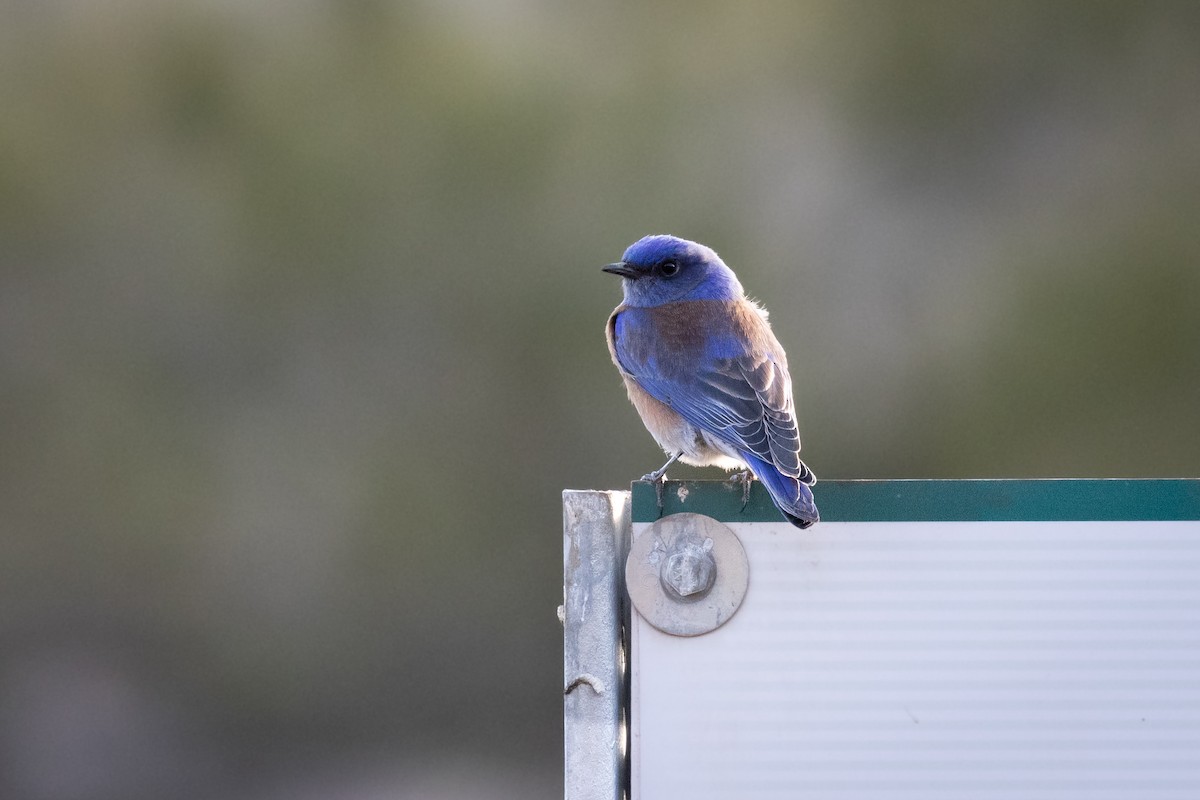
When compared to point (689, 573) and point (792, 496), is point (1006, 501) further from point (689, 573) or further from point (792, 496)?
point (689, 573)

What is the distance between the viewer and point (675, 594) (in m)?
2.11

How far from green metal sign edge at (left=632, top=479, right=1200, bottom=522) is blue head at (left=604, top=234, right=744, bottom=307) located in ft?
6.54

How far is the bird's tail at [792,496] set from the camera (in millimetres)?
2162

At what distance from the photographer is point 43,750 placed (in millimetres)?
6707

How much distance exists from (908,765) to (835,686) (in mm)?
160

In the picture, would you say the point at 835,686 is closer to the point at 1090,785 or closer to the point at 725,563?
the point at 725,563

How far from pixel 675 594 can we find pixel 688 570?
0.15 feet

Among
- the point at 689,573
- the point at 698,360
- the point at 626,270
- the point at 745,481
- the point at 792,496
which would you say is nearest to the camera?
the point at 689,573

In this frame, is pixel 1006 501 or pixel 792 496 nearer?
pixel 1006 501

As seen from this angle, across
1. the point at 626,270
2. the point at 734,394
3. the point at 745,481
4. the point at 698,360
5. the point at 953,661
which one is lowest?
the point at 953,661

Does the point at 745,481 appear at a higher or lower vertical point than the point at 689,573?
higher

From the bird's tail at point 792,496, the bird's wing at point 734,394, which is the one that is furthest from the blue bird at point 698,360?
the bird's tail at point 792,496

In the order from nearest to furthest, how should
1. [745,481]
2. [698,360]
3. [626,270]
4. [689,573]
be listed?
[689,573] → [745,481] → [698,360] → [626,270]

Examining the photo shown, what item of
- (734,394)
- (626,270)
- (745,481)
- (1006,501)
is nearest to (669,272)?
(626,270)
